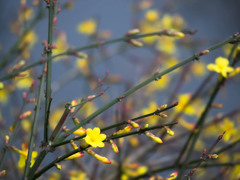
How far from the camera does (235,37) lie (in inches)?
27.5

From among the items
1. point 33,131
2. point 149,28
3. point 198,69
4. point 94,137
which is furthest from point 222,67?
point 198,69

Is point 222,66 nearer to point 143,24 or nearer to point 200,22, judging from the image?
point 143,24

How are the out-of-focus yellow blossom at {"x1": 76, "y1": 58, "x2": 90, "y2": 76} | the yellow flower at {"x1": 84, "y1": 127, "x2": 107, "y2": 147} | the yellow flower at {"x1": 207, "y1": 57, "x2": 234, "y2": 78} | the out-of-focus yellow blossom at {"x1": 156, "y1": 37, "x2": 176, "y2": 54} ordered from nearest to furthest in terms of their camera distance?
the yellow flower at {"x1": 84, "y1": 127, "x2": 107, "y2": 147}, the yellow flower at {"x1": 207, "y1": 57, "x2": 234, "y2": 78}, the out-of-focus yellow blossom at {"x1": 76, "y1": 58, "x2": 90, "y2": 76}, the out-of-focus yellow blossom at {"x1": 156, "y1": 37, "x2": 176, "y2": 54}

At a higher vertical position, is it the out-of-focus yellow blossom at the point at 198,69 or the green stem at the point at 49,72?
the out-of-focus yellow blossom at the point at 198,69

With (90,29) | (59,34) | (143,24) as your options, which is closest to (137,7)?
(143,24)

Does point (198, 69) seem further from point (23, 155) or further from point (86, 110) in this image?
point (23, 155)

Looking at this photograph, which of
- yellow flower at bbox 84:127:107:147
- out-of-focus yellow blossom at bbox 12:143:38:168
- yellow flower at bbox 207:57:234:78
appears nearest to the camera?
yellow flower at bbox 84:127:107:147

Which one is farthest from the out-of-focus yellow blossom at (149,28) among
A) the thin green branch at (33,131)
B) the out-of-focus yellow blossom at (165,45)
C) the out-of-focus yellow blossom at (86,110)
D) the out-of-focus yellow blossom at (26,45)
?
the thin green branch at (33,131)

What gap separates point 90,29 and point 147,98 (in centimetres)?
72

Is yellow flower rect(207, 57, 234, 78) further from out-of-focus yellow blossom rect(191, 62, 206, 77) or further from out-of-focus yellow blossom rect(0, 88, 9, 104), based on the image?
out-of-focus yellow blossom rect(191, 62, 206, 77)

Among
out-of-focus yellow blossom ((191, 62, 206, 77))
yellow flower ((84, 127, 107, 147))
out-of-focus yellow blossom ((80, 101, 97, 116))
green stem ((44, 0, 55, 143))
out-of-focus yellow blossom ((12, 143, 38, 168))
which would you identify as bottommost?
yellow flower ((84, 127, 107, 147))

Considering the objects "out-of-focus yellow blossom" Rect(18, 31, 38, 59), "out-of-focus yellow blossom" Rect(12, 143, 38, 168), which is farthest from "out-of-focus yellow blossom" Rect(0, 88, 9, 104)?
"out-of-focus yellow blossom" Rect(12, 143, 38, 168)

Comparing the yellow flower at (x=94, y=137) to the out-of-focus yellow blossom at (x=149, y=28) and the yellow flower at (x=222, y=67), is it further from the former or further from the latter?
the out-of-focus yellow blossom at (x=149, y=28)

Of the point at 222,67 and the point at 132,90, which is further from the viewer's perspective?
the point at 222,67
